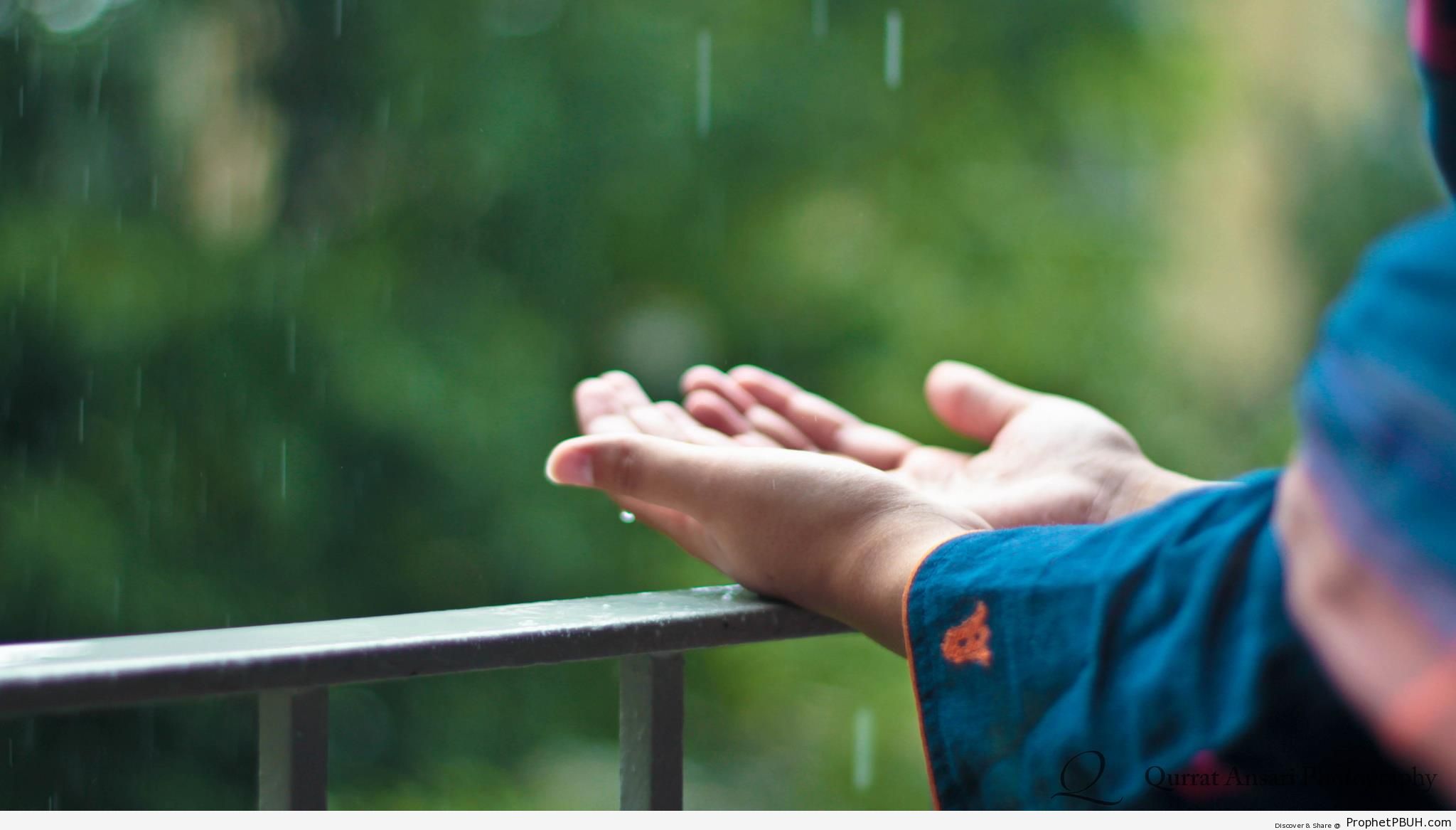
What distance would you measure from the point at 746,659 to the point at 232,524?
4.15 ft

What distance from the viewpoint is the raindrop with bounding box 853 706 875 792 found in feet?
9.74

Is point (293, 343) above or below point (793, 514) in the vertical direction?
below

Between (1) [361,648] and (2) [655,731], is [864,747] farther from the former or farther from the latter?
(1) [361,648]

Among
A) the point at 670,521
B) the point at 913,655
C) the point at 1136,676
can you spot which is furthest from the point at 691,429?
the point at 1136,676

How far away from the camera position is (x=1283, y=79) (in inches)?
134

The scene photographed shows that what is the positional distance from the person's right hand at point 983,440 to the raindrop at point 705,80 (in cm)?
186

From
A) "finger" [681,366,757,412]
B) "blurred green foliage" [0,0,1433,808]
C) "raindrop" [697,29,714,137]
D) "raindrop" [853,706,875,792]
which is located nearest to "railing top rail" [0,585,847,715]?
"finger" [681,366,757,412]

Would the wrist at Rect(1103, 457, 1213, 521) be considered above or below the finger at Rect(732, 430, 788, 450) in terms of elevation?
below

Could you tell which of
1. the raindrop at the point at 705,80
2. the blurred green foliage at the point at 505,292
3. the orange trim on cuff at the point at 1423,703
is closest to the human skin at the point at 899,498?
the orange trim on cuff at the point at 1423,703

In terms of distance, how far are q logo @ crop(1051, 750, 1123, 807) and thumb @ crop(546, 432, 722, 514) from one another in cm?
25

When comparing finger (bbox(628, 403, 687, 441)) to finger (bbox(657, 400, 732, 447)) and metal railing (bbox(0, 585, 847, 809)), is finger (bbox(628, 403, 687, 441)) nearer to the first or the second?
finger (bbox(657, 400, 732, 447))

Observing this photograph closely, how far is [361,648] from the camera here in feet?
1.44

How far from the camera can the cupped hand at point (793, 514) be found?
561 mm

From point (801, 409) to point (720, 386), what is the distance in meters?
0.07
